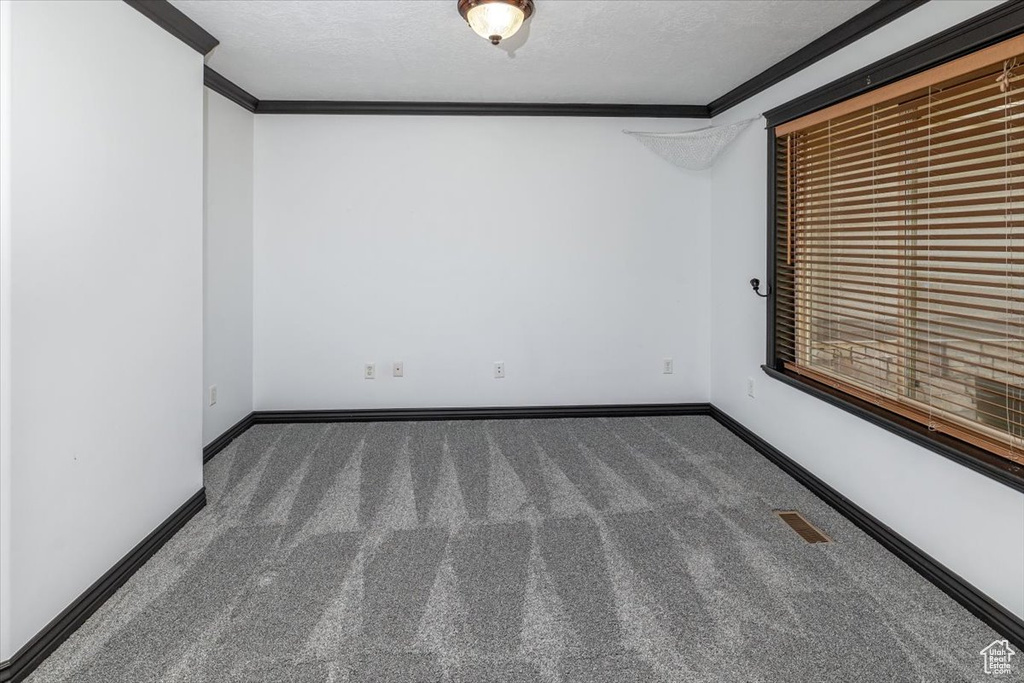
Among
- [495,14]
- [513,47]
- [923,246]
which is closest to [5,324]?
[495,14]

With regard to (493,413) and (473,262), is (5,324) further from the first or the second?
(493,413)

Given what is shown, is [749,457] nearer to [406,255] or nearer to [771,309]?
[771,309]

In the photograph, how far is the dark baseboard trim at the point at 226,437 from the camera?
3.46m

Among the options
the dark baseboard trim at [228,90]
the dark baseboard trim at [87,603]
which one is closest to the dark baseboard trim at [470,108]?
the dark baseboard trim at [228,90]

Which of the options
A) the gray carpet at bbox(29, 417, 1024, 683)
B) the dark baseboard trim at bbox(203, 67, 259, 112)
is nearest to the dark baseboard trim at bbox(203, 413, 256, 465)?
the gray carpet at bbox(29, 417, 1024, 683)

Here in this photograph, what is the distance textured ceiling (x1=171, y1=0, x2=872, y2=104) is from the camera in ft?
8.32

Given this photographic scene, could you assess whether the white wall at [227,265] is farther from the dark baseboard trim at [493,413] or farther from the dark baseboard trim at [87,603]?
the dark baseboard trim at [87,603]

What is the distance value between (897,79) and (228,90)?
3.64m

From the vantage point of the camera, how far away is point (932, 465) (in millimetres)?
2201

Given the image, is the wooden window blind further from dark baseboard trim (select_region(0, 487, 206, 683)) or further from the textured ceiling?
dark baseboard trim (select_region(0, 487, 206, 683))

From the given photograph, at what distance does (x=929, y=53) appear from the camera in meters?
2.14

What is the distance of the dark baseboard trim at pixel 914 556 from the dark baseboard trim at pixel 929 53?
6.16 ft

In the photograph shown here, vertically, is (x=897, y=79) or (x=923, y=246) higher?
(x=897, y=79)

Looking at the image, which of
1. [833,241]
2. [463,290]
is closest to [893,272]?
[833,241]
